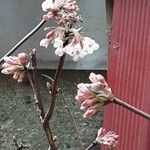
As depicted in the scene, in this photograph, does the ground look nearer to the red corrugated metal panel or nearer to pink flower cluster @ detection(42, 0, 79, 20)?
the red corrugated metal panel

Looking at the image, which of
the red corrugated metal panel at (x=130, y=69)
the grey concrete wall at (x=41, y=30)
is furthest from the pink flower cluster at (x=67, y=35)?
the grey concrete wall at (x=41, y=30)

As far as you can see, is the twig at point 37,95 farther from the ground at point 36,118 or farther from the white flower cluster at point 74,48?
the ground at point 36,118

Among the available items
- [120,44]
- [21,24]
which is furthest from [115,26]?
[21,24]

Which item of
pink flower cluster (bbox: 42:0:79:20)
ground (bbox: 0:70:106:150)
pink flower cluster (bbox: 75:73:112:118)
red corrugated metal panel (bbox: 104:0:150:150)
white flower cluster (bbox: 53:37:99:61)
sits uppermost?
pink flower cluster (bbox: 42:0:79:20)

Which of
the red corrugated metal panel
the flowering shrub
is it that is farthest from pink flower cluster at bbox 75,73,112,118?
the red corrugated metal panel

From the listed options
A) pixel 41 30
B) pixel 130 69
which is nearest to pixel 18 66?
pixel 130 69
